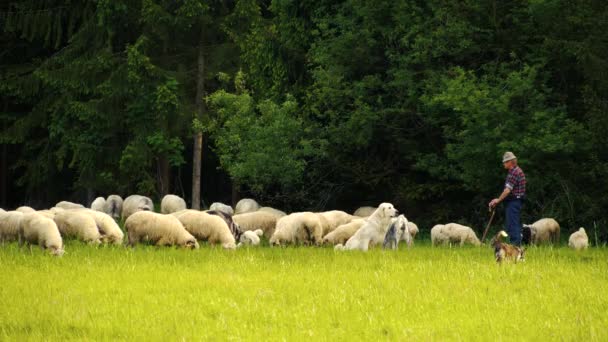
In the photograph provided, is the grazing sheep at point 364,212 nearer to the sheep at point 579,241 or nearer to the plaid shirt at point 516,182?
the sheep at point 579,241

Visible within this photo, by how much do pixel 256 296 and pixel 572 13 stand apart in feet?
52.6

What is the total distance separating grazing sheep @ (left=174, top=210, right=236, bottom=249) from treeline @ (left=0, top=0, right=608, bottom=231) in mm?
7388

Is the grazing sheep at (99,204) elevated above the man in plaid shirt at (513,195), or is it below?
below

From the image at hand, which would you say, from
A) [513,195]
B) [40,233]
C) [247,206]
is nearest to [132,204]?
[247,206]

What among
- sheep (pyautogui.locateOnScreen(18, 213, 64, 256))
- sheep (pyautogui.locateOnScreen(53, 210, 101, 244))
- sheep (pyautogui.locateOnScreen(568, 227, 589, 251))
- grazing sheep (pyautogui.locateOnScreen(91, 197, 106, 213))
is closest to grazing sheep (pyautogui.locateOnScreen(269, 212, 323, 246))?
sheep (pyautogui.locateOnScreen(53, 210, 101, 244))

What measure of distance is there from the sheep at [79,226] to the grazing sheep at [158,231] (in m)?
1.18

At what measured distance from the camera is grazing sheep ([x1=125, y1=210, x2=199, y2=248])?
1897cm

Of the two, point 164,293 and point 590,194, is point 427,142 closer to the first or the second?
point 590,194

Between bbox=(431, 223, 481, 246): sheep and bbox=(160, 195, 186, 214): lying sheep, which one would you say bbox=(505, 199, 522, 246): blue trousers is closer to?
bbox=(431, 223, 481, 246): sheep

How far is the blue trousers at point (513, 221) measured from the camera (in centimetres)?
1853

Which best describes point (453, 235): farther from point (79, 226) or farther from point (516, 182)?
point (79, 226)

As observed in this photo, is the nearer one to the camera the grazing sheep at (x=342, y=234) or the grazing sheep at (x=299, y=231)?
the grazing sheep at (x=342, y=234)

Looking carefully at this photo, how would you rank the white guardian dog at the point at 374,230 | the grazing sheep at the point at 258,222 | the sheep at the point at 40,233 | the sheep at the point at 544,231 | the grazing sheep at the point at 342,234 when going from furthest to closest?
1. the grazing sheep at the point at 258,222
2. the sheep at the point at 544,231
3. the grazing sheep at the point at 342,234
4. the white guardian dog at the point at 374,230
5. the sheep at the point at 40,233

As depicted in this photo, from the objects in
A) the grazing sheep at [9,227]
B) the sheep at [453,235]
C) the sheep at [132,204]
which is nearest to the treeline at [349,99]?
the sheep at [132,204]
